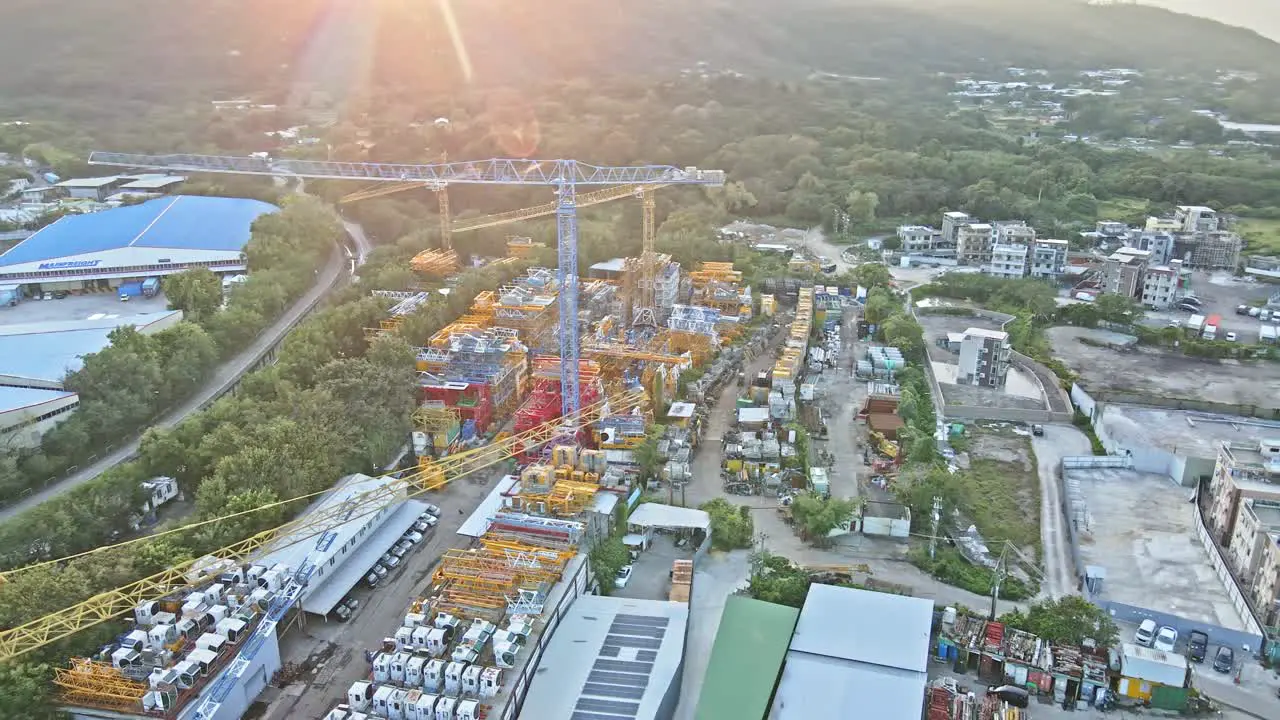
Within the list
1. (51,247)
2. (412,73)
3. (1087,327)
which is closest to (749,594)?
(1087,327)

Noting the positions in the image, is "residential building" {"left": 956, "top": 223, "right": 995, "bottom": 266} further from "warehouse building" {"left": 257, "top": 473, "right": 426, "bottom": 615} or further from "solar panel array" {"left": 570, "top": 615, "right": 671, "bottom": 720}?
"solar panel array" {"left": 570, "top": 615, "right": 671, "bottom": 720}

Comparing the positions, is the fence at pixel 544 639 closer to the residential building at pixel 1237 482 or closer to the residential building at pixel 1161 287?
the residential building at pixel 1237 482

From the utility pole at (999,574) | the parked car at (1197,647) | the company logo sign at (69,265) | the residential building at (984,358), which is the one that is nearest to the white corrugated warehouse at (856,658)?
the utility pole at (999,574)

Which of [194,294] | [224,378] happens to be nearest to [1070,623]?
[224,378]

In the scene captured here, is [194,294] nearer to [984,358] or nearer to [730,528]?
[730,528]

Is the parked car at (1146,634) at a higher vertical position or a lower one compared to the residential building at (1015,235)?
lower

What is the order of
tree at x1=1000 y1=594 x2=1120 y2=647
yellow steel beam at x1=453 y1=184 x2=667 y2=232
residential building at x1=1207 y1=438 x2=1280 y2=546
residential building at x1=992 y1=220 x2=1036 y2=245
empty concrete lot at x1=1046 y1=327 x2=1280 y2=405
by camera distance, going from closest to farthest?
tree at x1=1000 y1=594 x2=1120 y2=647
residential building at x1=1207 y1=438 x2=1280 y2=546
empty concrete lot at x1=1046 y1=327 x2=1280 y2=405
yellow steel beam at x1=453 y1=184 x2=667 y2=232
residential building at x1=992 y1=220 x2=1036 y2=245

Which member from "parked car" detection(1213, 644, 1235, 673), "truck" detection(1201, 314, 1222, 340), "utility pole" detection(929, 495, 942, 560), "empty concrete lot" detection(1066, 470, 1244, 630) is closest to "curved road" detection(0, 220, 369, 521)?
"utility pole" detection(929, 495, 942, 560)
